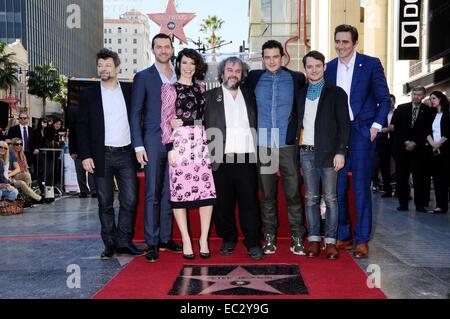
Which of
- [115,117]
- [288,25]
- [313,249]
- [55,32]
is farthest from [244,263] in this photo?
[55,32]

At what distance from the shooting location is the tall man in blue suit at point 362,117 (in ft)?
16.1

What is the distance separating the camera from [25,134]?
1164 cm

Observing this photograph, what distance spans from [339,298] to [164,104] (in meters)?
2.39

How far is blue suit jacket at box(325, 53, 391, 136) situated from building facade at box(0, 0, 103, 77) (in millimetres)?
56775

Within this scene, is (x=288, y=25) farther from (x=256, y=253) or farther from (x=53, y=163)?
(x=256, y=253)

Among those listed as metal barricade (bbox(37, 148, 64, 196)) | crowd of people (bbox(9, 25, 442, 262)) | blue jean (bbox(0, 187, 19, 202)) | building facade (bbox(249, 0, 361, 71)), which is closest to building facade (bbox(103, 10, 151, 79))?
building facade (bbox(249, 0, 361, 71))

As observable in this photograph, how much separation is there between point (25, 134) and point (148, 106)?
7.65 meters

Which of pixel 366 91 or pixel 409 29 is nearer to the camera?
pixel 366 91

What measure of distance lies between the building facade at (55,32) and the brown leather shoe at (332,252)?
5725cm

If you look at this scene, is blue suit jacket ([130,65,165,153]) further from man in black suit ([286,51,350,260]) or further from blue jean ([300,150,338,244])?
blue jean ([300,150,338,244])

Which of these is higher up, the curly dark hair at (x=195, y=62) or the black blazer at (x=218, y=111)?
the curly dark hair at (x=195, y=62)

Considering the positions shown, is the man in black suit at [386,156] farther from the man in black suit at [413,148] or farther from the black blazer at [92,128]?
the black blazer at [92,128]

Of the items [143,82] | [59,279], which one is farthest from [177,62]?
[59,279]

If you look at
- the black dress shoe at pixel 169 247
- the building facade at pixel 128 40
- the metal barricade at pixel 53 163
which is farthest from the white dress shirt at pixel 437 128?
the building facade at pixel 128 40
